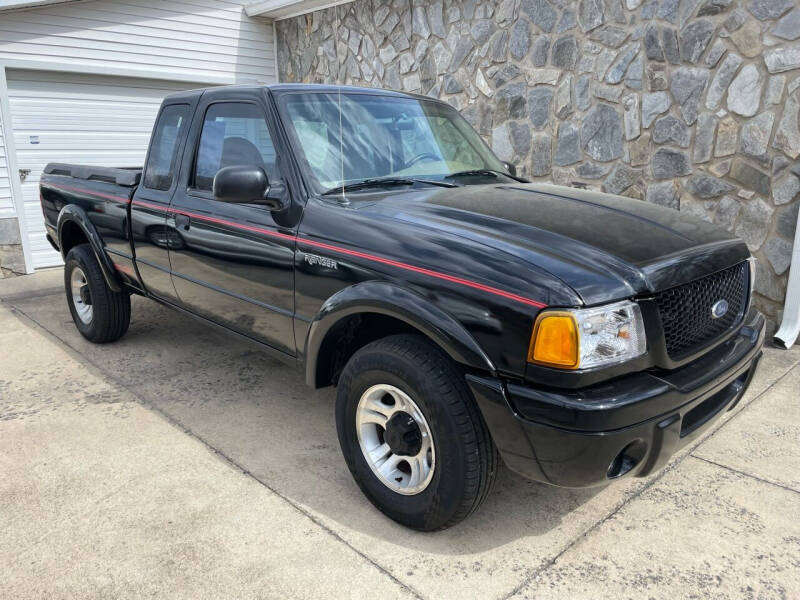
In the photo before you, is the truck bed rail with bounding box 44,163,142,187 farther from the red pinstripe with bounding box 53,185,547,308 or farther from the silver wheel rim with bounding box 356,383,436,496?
the silver wheel rim with bounding box 356,383,436,496

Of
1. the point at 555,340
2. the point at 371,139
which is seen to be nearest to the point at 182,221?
the point at 371,139

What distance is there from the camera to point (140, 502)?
115 inches

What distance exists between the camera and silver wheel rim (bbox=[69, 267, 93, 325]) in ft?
16.9

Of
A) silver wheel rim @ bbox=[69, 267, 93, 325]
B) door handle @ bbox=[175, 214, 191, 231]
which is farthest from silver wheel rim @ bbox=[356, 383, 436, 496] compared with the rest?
silver wheel rim @ bbox=[69, 267, 93, 325]

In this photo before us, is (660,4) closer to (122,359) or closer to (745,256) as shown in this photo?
(745,256)

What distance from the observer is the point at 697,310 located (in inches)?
99.0

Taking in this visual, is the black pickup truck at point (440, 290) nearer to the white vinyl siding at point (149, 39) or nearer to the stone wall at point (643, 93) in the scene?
the stone wall at point (643, 93)

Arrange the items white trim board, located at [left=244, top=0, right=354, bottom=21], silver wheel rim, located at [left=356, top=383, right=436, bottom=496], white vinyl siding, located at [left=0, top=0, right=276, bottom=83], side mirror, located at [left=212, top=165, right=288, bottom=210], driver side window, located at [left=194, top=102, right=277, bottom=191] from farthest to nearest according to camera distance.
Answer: white trim board, located at [left=244, top=0, right=354, bottom=21]
white vinyl siding, located at [left=0, top=0, right=276, bottom=83]
driver side window, located at [left=194, top=102, right=277, bottom=191]
side mirror, located at [left=212, top=165, right=288, bottom=210]
silver wheel rim, located at [left=356, top=383, right=436, bottom=496]

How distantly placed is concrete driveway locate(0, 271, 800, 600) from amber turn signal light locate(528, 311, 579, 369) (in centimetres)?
91

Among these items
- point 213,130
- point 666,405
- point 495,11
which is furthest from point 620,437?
point 495,11

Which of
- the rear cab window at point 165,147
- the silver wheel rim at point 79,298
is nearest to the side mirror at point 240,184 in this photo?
the rear cab window at point 165,147

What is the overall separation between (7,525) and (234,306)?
146 centimetres

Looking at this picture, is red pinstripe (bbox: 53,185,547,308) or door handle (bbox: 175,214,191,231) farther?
door handle (bbox: 175,214,191,231)

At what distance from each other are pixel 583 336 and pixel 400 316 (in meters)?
0.72
